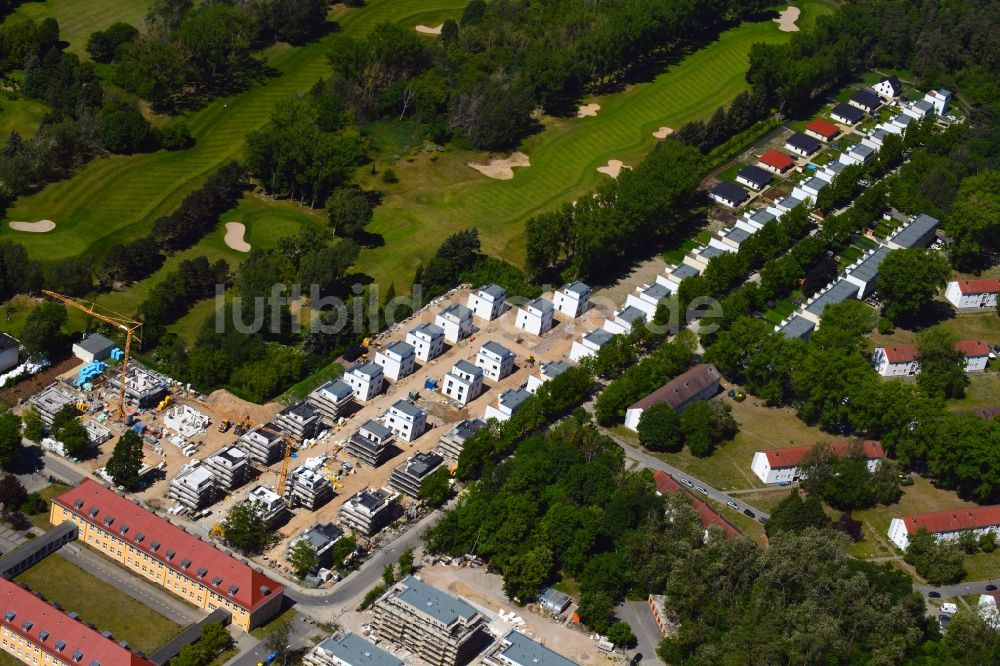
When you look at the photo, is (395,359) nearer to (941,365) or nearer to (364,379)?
(364,379)

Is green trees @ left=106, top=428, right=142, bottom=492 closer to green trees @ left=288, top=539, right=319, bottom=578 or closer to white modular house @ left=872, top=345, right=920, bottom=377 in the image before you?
green trees @ left=288, top=539, right=319, bottom=578

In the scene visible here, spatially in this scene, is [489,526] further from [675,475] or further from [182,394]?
[182,394]

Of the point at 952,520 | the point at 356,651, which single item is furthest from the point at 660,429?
the point at 356,651

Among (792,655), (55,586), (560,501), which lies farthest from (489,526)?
(55,586)

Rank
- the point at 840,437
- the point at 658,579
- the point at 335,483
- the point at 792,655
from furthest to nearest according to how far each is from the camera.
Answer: the point at 840,437
the point at 335,483
the point at 658,579
the point at 792,655

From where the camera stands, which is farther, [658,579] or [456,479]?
[456,479]

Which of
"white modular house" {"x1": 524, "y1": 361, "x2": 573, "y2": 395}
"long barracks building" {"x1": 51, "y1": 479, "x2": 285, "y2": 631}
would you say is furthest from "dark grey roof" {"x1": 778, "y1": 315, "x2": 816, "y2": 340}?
"long barracks building" {"x1": 51, "y1": 479, "x2": 285, "y2": 631}
